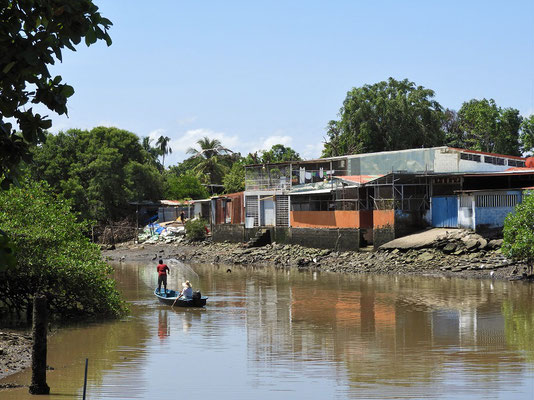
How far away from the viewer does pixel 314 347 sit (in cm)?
1817

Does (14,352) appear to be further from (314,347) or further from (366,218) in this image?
(366,218)

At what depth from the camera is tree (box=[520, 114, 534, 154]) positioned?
4959 cm

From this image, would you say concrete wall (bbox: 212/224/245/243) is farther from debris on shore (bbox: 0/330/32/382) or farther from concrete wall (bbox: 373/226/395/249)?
debris on shore (bbox: 0/330/32/382)

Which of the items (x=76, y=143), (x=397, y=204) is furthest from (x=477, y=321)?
(x=76, y=143)

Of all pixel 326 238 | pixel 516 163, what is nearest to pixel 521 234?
pixel 326 238

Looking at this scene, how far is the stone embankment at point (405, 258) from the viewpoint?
32.3m

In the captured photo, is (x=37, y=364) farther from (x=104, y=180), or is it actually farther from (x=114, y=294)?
(x=104, y=180)

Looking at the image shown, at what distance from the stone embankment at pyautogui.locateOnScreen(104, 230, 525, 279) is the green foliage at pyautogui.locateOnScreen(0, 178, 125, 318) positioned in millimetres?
17911

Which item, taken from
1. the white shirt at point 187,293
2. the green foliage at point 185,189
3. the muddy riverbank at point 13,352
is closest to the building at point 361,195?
the green foliage at point 185,189

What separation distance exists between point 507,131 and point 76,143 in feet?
114

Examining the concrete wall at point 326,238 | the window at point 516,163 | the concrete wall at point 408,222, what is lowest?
the concrete wall at point 326,238

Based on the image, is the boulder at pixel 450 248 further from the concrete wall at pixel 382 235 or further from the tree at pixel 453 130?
the tree at pixel 453 130

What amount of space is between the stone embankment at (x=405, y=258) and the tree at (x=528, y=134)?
61.4 feet

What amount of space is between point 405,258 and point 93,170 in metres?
29.4
